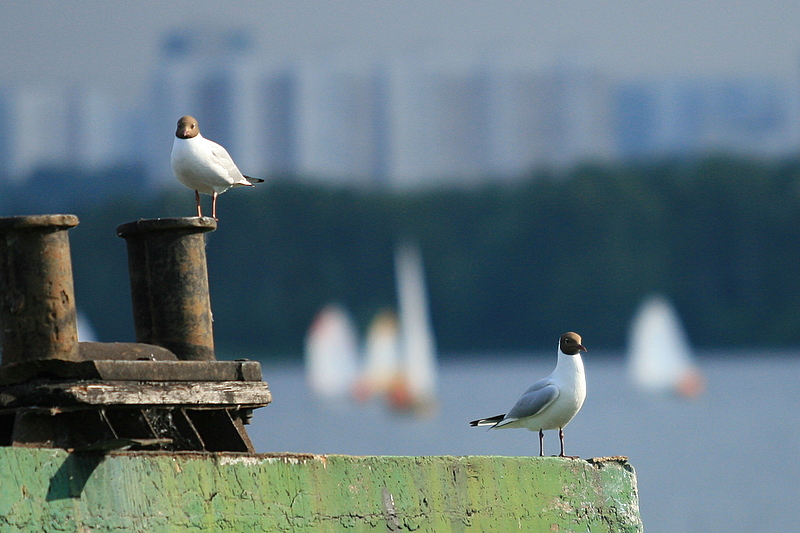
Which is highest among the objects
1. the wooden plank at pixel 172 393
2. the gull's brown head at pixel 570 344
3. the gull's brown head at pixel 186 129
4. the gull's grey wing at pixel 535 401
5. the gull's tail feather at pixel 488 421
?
the gull's brown head at pixel 186 129

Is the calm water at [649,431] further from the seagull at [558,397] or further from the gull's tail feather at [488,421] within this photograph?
the seagull at [558,397]

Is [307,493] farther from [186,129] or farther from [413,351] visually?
[413,351]

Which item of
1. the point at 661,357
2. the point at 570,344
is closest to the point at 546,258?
the point at 661,357

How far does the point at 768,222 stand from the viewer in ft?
317

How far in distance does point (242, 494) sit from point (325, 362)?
75.5m

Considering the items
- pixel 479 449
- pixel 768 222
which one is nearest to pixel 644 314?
pixel 768 222

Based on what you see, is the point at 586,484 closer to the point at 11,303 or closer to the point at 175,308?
the point at 175,308

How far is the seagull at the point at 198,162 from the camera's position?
8.30m

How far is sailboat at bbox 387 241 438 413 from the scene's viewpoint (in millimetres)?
71062

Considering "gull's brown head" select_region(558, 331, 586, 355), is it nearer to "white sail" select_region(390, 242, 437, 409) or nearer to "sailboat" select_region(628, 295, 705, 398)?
"white sail" select_region(390, 242, 437, 409)

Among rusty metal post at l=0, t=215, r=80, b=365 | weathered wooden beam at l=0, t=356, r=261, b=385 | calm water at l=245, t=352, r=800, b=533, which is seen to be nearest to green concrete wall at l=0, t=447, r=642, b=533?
weathered wooden beam at l=0, t=356, r=261, b=385

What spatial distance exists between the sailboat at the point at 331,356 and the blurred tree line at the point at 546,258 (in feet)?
25.1

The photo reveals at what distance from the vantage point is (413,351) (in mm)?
72125

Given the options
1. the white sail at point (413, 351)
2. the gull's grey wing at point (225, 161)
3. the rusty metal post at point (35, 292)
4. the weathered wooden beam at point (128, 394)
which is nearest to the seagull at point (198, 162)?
the gull's grey wing at point (225, 161)
